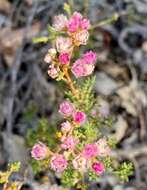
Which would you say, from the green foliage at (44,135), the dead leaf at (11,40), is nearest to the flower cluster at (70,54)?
the green foliage at (44,135)

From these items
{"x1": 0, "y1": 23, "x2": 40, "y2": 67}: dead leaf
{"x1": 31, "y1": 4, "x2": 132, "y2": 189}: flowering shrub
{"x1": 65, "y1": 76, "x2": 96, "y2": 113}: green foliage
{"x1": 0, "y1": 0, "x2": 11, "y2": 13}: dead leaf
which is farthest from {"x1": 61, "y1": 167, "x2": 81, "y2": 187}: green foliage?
{"x1": 0, "y1": 0, "x2": 11, "y2": 13}: dead leaf

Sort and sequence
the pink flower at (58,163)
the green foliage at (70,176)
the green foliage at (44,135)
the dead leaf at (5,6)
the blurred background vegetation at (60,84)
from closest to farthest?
1. the pink flower at (58,163)
2. the green foliage at (70,176)
3. the green foliage at (44,135)
4. the blurred background vegetation at (60,84)
5. the dead leaf at (5,6)

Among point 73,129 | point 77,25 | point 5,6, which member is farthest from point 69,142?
point 5,6

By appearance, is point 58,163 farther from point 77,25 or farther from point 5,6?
point 5,6

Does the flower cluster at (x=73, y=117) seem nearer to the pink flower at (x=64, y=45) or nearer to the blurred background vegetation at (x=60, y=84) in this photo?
the pink flower at (x=64, y=45)

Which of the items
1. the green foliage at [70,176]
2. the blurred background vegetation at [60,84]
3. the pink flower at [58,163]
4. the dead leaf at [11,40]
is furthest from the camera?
the dead leaf at [11,40]
